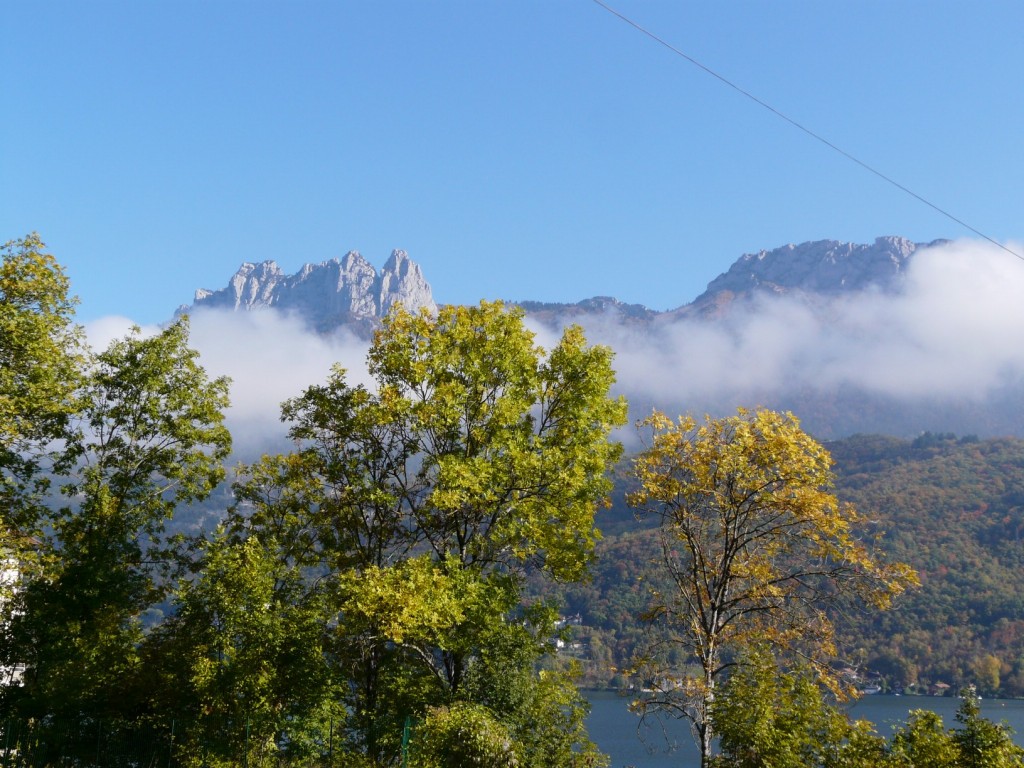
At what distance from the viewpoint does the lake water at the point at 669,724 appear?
6869 cm

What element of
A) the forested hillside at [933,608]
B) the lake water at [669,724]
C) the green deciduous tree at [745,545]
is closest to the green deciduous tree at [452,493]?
the green deciduous tree at [745,545]

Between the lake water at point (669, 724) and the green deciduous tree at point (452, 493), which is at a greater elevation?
the green deciduous tree at point (452, 493)

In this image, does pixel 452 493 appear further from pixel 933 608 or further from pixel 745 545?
pixel 933 608

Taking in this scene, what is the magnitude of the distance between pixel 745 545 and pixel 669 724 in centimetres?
8089

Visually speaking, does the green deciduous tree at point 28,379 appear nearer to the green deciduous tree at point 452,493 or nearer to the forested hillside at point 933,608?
the green deciduous tree at point 452,493

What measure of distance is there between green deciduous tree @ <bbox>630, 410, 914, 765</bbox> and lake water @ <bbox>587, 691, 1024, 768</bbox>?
28.1 metres

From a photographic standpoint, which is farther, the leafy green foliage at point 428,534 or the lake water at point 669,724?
the lake water at point 669,724

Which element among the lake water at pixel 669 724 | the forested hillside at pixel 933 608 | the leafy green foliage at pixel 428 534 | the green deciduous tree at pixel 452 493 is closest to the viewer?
the leafy green foliage at pixel 428 534

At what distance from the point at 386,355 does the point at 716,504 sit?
848 cm

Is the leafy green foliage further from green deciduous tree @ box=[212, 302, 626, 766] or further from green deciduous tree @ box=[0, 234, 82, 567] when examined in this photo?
green deciduous tree @ box=[0, 234, 82, 567]

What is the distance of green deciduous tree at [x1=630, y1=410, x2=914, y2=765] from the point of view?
18609 millimetres

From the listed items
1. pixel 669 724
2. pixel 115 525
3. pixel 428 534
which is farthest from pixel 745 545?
pixel 669 724

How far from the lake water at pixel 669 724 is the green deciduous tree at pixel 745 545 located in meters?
28.1

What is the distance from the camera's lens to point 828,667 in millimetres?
17906
